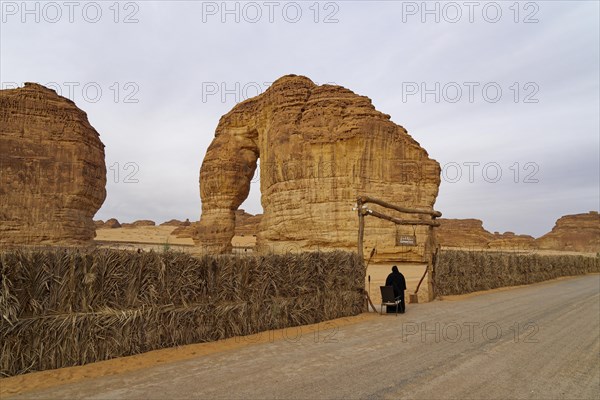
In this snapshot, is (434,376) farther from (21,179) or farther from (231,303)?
(21,179)

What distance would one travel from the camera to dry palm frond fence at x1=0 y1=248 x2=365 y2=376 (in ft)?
19.6

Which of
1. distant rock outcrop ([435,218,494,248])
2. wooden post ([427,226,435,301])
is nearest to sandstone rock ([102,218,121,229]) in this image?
distant rock outcrop ([435,218,494,248])

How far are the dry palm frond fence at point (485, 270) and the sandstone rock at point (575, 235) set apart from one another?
6882 centimetres

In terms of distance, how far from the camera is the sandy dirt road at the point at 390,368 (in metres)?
4.98

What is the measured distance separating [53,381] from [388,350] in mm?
5458

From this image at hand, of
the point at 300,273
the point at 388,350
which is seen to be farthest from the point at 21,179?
the point at 388,350

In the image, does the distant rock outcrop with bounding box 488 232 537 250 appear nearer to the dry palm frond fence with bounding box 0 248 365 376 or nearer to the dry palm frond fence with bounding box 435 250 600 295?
the dry palm frond fence with bounding box 435 250 600 295

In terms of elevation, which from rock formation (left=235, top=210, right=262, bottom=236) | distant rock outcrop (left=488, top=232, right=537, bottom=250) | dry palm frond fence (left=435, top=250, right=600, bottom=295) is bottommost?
distant rock outcrop (left=488, top=232, right=537, bottom=250)

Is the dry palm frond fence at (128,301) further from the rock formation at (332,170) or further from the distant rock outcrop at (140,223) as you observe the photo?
the distant rock outcrop at (140,223)

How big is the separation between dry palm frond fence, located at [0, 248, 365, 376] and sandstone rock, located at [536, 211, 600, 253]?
98576 mm

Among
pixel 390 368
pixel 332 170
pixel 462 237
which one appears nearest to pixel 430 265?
pixel 390 368

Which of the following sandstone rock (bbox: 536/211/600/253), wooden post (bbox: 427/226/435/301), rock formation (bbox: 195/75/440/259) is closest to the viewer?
wooden post (bbox: 427/226/435/301)

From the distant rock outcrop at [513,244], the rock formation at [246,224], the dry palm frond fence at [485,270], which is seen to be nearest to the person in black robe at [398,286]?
the dry palm frond fence at [485,270]

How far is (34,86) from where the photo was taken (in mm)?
44125
